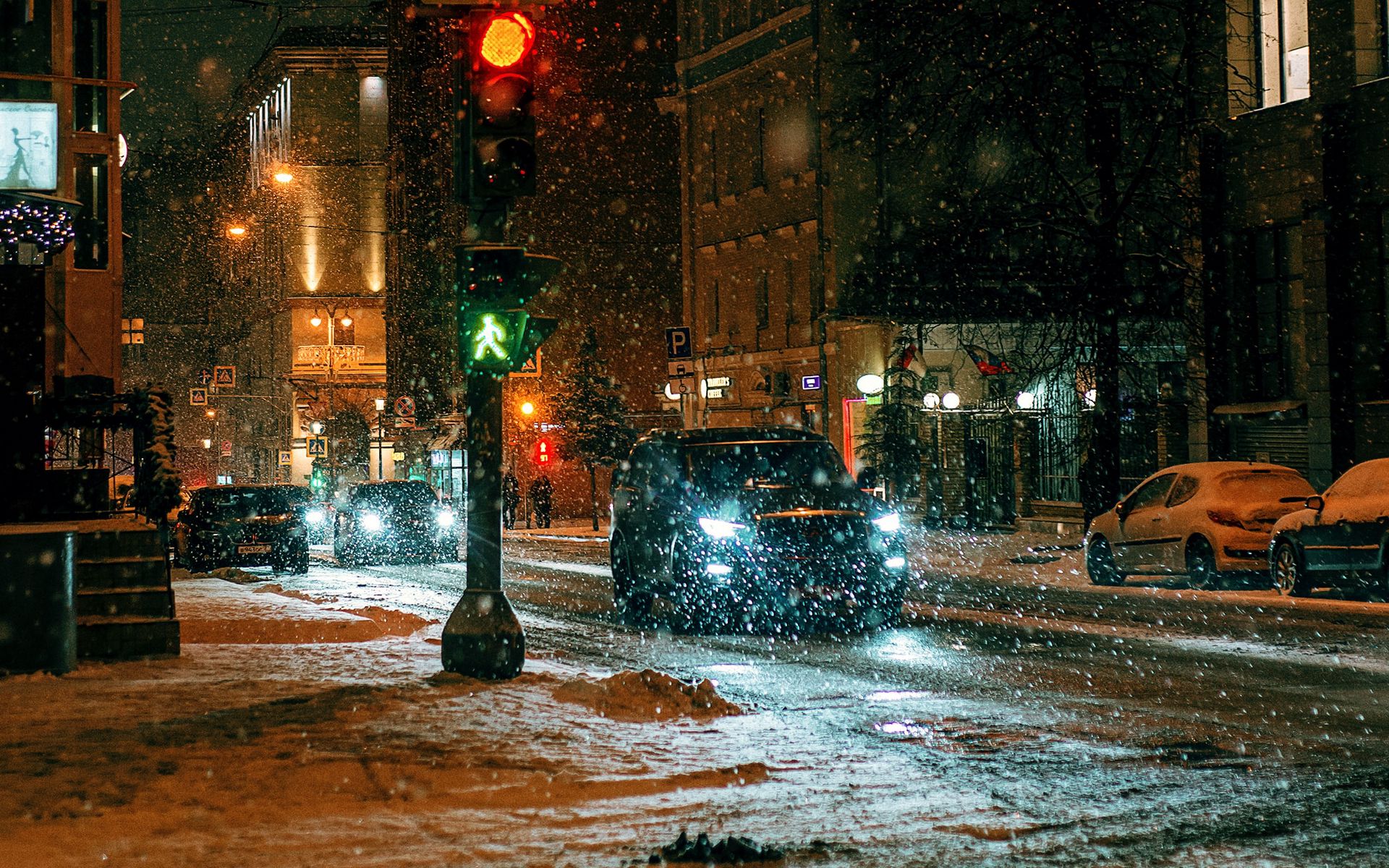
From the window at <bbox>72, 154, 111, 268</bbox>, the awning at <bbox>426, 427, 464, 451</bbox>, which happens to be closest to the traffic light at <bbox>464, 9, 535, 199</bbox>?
the window at <bbox>72, 154, 111, 268</bbox>

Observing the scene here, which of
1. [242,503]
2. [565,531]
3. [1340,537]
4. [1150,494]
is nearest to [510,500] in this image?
[565,531]

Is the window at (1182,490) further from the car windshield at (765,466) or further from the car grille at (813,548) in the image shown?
the car grille at (813,548)

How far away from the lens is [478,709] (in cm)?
Answer: 977

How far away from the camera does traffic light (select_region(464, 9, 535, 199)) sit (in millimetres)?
10562

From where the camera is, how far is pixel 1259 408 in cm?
3064

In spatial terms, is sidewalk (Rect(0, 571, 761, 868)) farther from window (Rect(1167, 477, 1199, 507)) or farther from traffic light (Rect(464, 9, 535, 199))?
window (Rect(1167, 477, 1199, 507))

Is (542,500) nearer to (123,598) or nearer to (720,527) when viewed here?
(720,527)

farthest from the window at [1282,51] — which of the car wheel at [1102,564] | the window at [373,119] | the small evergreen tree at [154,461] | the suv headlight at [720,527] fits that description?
the window at [373,119]

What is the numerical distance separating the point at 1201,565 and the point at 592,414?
34.9 metres

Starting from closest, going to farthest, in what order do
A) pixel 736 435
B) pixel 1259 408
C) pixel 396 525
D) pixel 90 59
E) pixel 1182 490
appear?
pixel 736 435 → pixel 1182 490 → pixel 90 59 → pixel 1259 408 → pixel 396 525

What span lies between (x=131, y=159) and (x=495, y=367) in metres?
118

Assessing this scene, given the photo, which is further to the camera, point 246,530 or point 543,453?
point 543,453

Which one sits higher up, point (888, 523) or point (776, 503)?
point (776, 503)

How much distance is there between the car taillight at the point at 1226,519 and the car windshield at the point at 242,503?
61.4ft
